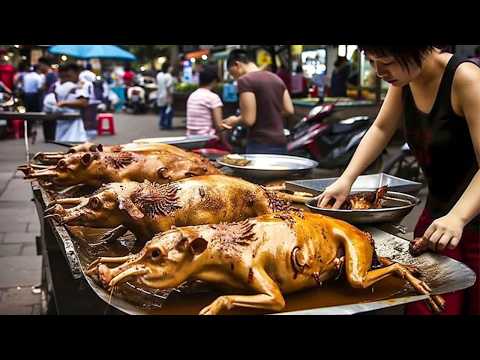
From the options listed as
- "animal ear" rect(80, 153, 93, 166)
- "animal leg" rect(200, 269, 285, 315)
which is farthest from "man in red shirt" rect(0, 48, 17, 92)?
"animal leg" rect(200, 269, 285, 315)

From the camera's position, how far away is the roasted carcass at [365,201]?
238 centimetres

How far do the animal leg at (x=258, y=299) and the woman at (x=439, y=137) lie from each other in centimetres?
64

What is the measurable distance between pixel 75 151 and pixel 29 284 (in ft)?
6.55

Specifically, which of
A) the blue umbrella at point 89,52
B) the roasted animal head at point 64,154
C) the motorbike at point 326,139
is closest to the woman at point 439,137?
the roasted animal head at point 64,154

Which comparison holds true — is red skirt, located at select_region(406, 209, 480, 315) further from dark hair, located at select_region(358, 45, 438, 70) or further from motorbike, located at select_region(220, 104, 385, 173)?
motorbike, located at select_region(220, 104, 385, 173)

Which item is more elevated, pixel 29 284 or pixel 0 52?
pixel 0 52

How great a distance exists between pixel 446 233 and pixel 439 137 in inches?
19.4

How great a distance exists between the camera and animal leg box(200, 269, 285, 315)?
1.49 m

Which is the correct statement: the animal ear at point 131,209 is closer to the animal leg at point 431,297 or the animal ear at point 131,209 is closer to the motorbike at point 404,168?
the animal leg at point 431,297

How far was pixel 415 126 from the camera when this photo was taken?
2287mm

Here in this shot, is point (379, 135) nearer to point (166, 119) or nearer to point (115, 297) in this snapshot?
point (115, 297)

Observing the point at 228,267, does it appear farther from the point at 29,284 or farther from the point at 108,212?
the point at 29,284
